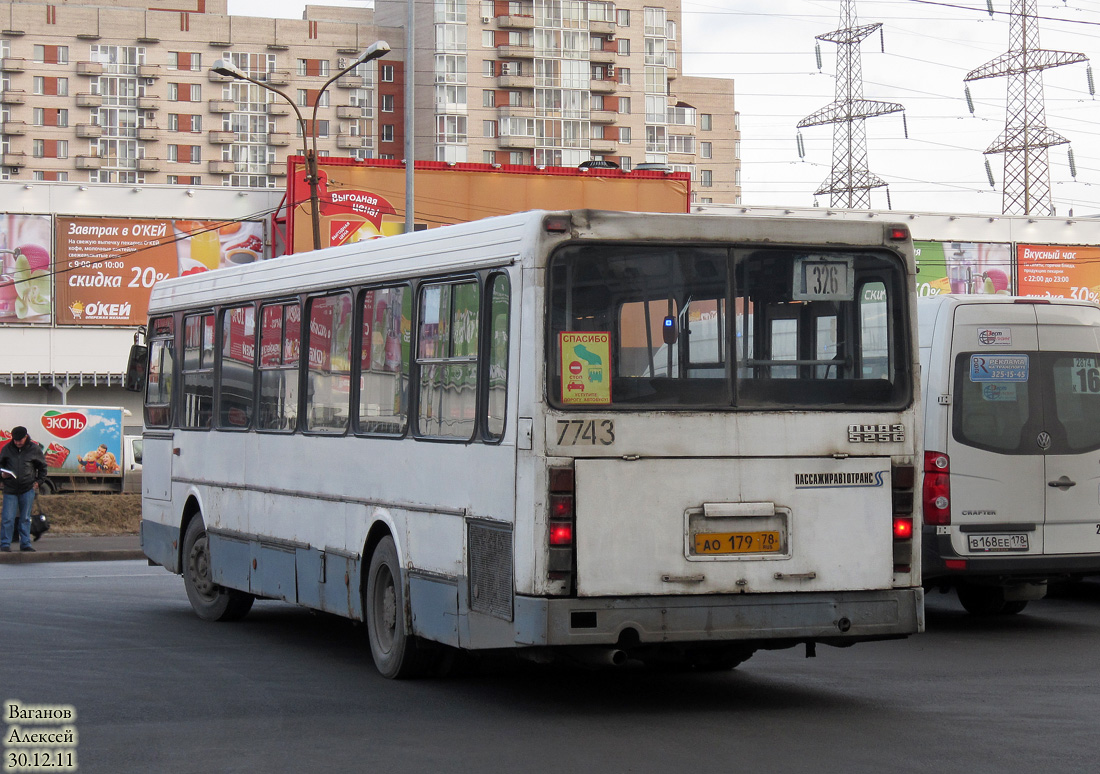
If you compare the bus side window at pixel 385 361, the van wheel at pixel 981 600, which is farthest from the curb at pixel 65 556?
the bus side window at pixel 385 361

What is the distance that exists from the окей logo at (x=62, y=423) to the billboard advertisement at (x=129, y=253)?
17.3 meters

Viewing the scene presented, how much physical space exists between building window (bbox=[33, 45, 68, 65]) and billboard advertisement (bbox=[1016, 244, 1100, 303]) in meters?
81.0

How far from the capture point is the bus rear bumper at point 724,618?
27.1 feet

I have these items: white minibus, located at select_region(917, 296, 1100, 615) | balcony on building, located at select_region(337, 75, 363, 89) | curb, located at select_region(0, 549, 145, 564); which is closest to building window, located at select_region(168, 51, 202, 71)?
balcony on building, located at select_region(337, 75, 363, 89)

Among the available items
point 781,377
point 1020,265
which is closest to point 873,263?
point 781,377

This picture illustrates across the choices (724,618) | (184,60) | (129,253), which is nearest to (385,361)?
(724,618)

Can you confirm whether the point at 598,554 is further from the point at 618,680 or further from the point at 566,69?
the point at 566,69

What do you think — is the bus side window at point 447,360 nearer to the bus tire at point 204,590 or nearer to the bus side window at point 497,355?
the bus side window at point 497,355

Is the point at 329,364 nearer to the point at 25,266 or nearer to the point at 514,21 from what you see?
the point at 25,266

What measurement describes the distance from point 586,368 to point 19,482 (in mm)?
15461

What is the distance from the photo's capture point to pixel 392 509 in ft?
33.2

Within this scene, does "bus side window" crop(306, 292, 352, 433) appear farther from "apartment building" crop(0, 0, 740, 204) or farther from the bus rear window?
"apartment building" crop(0, 0, 740, 204)

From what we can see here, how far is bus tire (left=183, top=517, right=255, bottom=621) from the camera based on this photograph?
1372 cm

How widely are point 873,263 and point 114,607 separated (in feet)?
28.7
